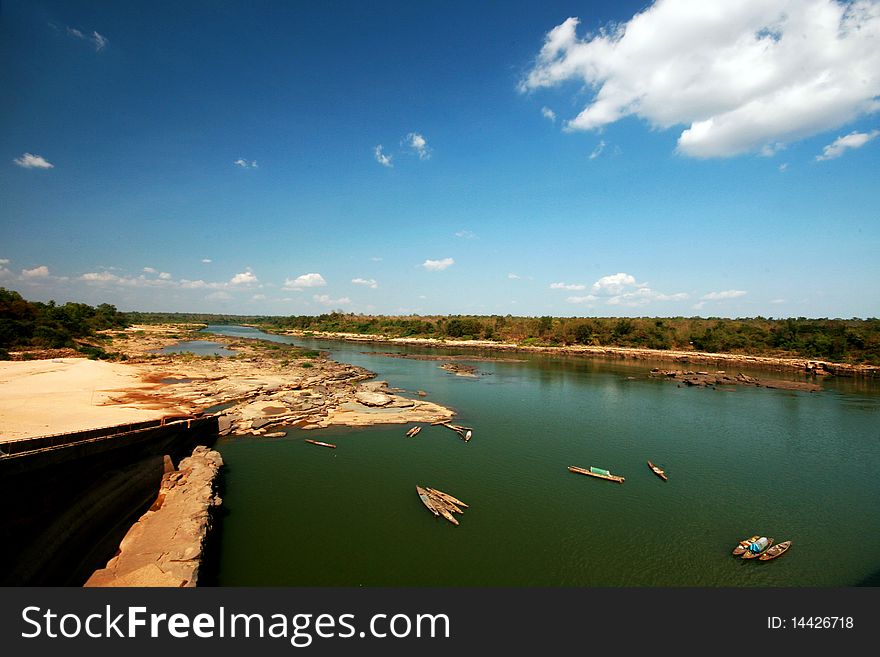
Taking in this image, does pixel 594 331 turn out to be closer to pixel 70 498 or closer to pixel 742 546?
pixel 742 546

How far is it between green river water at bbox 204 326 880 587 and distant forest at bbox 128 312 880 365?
50.9m

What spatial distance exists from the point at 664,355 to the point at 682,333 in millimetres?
14870

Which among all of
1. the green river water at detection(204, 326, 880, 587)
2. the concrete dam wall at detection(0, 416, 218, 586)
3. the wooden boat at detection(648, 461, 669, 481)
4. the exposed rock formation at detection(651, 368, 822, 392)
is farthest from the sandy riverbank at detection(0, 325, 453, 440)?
the exposed rock formation at detection(651, 368, 822, 392)

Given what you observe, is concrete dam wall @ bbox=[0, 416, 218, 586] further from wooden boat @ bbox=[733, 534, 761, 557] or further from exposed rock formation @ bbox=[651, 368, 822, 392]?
exposed rock formation @ bbox=[651, 368, 822, 392]

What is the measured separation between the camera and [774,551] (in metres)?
13.0

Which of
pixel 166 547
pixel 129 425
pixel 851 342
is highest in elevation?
pixel 851 342

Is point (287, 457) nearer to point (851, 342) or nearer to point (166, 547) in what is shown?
point (166, 547)

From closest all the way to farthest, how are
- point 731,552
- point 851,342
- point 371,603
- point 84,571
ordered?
point 371,603 < point 84,571 < point 731,552 < point 851,342

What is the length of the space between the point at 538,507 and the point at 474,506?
9.38 ft

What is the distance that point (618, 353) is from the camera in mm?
83188

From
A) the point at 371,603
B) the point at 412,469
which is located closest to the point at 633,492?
the point at 412,469

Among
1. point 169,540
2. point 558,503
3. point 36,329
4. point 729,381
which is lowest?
point 558,503

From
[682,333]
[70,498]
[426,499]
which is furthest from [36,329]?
[682,333]

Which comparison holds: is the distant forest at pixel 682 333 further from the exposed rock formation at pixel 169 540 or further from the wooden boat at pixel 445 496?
the exposed rock formation at pixel 169 540
